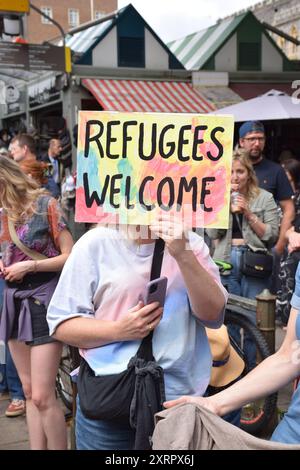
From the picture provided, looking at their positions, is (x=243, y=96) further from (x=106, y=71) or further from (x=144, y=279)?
(x=144, y=279)

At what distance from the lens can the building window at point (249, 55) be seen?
553 inches

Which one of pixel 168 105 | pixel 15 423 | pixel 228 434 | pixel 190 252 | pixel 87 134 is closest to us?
pixel 228 434

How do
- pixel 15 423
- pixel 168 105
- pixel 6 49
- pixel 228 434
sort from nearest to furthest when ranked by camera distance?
pixel 228 434 < pixel 15 423 < pixel 6 49 < pixel 168 105

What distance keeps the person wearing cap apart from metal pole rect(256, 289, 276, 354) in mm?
1134

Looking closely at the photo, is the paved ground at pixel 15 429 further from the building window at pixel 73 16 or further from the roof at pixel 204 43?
the building window at pixel 73 16

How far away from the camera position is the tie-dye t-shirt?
1.91m

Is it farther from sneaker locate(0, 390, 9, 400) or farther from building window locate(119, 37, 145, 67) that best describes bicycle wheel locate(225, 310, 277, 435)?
building window locate(119, 37, 145, 67)

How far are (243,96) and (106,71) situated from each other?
11.1 ft

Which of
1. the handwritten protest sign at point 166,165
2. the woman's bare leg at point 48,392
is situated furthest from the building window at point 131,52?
the handwritten protest sign at point 166,165

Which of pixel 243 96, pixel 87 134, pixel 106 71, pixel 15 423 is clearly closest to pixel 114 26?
pixel 106 71

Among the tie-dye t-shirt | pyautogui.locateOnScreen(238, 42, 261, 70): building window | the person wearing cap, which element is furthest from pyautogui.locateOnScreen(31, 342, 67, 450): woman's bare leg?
pyautogui.locateOnScreen(238, 42, 261, 70): building window

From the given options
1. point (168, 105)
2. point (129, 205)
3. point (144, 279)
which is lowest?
point (144, 279)

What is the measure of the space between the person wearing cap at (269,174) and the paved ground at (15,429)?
125cm

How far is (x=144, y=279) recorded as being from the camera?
1929 millimetres
